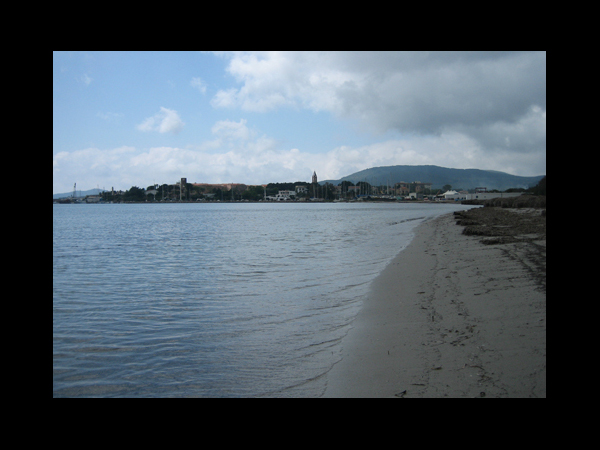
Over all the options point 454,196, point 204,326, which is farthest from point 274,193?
point 204,326

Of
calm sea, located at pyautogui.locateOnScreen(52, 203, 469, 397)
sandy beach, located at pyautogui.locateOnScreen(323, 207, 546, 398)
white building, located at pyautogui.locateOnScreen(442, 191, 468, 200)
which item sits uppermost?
white building, located at pyautogui.locateOnScreen(442, 191, 468, 200)

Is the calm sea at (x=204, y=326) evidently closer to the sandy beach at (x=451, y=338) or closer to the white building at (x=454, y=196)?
the sandy beach at (x=451, y=338)

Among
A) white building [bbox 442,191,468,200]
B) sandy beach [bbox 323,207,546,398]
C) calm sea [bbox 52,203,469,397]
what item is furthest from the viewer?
white building [bbox 442,191,468,200]

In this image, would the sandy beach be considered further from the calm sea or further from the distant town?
the distant town

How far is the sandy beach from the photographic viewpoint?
3459 millimetres

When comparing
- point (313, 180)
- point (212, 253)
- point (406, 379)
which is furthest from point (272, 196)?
point (406, 379)

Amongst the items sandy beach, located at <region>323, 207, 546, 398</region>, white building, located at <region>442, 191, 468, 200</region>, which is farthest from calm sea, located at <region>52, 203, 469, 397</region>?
white building, located at <region>442, 191, 468, 200</region>

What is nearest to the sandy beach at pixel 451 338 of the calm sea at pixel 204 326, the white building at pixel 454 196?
the calm sea at pixel 204 326

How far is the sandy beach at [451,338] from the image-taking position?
3.46 m
